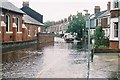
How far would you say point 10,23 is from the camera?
147 feet

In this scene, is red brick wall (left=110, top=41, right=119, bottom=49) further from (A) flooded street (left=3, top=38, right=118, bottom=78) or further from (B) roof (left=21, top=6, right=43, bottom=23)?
(B) roof (left=21, top=6, right=43, bottom=23)

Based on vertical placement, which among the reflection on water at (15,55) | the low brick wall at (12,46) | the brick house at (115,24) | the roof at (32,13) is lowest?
the reflection on water at (15,55)

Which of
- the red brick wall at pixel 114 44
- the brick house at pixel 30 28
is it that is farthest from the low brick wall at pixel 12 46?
the red brick wall at pixel 114 44

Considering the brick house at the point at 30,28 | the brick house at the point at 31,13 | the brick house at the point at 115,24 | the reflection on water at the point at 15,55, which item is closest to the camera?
the reflection on water at the point at 15,55

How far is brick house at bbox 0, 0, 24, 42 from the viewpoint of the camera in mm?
40250

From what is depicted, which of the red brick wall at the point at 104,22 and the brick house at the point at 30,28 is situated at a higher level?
the red brick wall at the point at 104,22

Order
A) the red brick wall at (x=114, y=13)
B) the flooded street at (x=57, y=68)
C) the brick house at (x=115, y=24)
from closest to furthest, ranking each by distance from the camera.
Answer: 1. the flooded street at (x=57, y=68)
2. the brick house at (x=115, y=24)
3. the red brick wall at (x=114, y=13)

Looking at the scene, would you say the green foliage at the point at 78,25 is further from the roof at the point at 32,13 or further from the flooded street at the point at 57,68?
the flooded street at the point at 57,68

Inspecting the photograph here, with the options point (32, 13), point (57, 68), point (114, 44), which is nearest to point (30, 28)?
point (32, 13)

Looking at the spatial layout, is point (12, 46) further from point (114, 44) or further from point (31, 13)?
point (31, 13)

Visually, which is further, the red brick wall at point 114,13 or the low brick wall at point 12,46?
the low brick wall at point 12,46

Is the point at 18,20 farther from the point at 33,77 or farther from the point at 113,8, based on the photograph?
the point at 33,77

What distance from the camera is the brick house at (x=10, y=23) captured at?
1585 inches

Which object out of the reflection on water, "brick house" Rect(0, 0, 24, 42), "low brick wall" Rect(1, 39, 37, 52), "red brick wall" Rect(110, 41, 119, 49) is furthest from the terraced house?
"red brick wall" Rect(110, 41, 119, 49)
